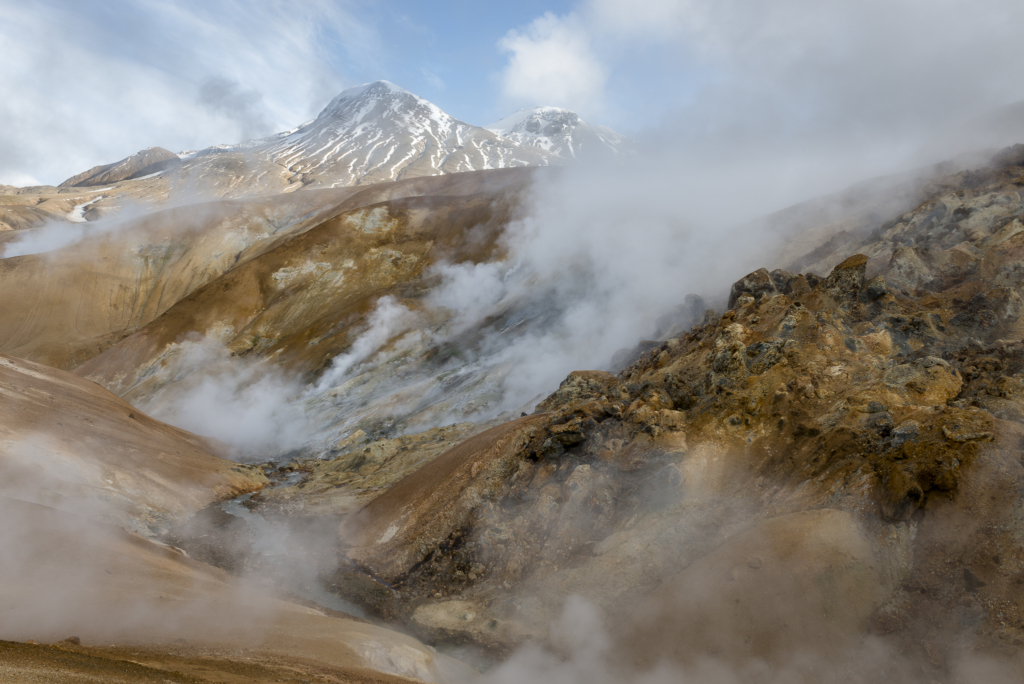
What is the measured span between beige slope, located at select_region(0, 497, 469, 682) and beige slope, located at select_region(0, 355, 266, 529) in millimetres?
3520

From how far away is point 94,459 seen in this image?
19047 millimetres

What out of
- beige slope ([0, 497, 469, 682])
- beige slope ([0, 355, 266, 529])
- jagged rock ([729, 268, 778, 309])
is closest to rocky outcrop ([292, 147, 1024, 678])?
jagged rock ([729, 268, 778, 309])

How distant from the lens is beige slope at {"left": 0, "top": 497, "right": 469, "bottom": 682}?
763cm

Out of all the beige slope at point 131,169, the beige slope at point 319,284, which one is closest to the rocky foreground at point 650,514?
the beige slope at point 319,284

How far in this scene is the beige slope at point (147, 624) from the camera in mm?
7629

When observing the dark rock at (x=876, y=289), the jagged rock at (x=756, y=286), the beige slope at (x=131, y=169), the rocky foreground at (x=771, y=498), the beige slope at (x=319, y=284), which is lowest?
the rocky foreground at (x=771, y=498)

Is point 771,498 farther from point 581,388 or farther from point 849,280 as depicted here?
point 581,388

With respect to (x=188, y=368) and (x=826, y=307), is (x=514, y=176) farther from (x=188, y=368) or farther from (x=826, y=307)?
(x=826, y=307)

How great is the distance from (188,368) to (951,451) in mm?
46501

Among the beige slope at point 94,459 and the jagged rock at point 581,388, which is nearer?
the beige slope at point 94,459

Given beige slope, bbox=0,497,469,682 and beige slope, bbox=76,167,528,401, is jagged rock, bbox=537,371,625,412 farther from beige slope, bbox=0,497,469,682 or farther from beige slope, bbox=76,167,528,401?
beige slope, bbox=76,167,528,401

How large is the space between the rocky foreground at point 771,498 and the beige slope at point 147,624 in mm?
2801

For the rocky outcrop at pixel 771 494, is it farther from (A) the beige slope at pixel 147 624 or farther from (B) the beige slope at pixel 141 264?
(B) the beige slope at pixel 141 264

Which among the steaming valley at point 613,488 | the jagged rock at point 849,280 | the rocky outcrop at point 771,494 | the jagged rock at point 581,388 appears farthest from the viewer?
the jagged rock at point 581,388
